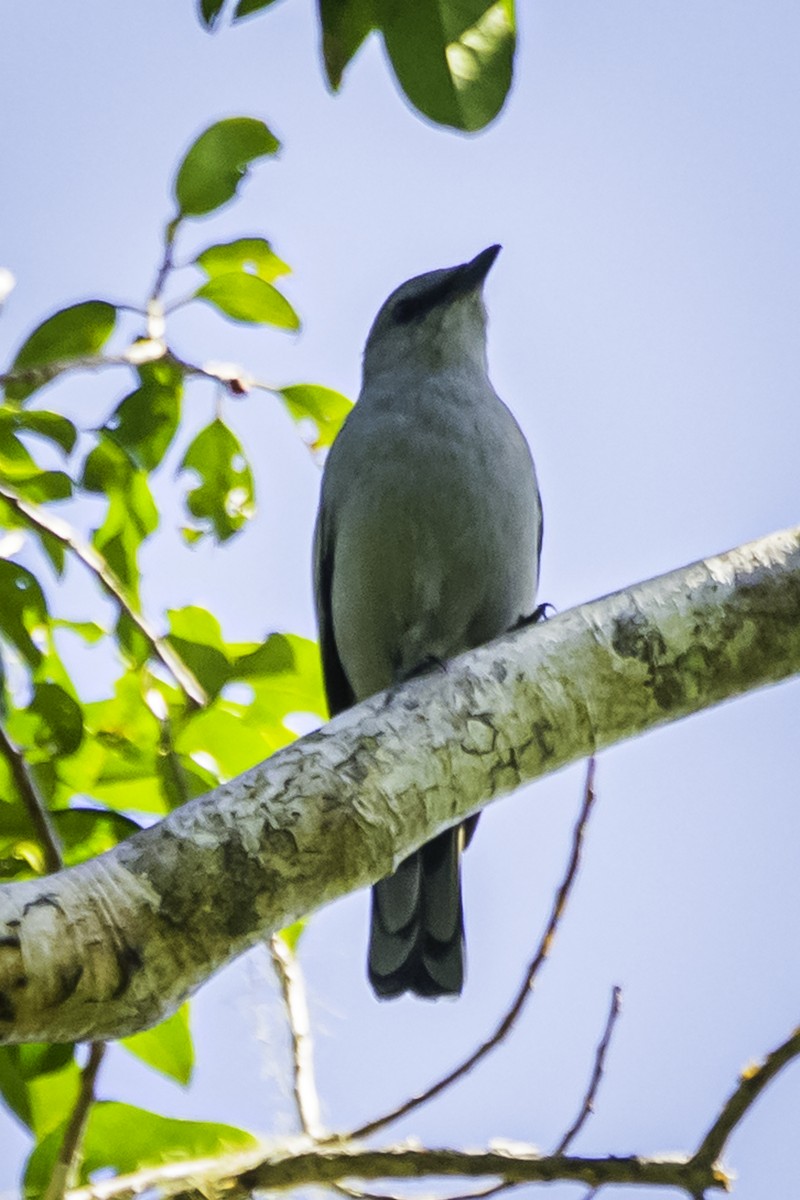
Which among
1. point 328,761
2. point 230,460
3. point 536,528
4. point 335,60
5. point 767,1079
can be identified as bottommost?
point 767,1079

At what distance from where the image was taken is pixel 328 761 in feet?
7.77

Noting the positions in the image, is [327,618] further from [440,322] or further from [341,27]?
[341,27]

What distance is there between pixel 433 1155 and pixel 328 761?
732 mm

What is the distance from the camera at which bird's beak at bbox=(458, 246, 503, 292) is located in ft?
15.2

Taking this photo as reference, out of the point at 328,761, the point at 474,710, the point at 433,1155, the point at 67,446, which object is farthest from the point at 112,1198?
the point at 67,446

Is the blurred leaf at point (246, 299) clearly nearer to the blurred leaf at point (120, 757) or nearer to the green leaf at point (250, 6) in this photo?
the blurred leaf at point (120, 757)

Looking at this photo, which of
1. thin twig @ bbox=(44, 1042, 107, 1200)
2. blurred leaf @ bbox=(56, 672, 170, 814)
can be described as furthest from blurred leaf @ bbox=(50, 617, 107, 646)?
thin twig @ bbox=(44, 1042, 107, 1200)

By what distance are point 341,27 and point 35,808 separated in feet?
4.99

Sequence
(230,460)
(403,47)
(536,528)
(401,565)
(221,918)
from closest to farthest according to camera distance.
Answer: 1. (221,918)
2. (403,47)
3. (230,460)
4. (401,565)
5. (536,528)

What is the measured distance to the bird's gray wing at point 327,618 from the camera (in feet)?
14.4

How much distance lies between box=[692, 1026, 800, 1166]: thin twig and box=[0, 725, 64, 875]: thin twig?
1.25m

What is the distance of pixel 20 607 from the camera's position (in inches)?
120

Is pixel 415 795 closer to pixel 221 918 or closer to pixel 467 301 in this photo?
pixel 221 918

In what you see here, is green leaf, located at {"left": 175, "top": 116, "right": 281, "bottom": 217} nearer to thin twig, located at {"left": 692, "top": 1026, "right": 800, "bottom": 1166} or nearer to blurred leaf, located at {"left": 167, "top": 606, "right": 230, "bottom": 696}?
blurred leaf, located at {"left": 167, "top": 606, "right": 230, "bottom": 696}
